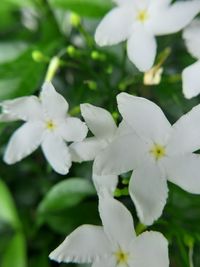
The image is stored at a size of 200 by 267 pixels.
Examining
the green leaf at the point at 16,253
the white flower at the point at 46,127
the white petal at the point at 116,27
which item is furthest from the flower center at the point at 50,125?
the green leaf at the point at 16,253

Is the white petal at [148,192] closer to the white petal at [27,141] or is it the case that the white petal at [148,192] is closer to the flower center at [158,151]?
the flower center at [158,151]

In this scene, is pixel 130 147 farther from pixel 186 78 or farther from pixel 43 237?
pixel 43 237

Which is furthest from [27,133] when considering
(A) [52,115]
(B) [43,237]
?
(B) [43,237]

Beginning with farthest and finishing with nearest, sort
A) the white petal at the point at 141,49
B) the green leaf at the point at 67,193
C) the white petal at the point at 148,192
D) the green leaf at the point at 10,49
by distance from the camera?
the green leaf at the point at 10,49 → the green leaf at the point at 67,193 → the white petal at the point at 141,49 → the white petal at the point at 148,192

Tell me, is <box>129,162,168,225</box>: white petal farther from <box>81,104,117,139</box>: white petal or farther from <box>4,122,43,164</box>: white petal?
<box>4,122,43,164</box>: white petal

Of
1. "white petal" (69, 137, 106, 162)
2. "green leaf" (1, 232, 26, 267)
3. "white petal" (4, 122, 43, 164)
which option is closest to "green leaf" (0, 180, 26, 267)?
"green leaf" (1, 232, 26, 267)

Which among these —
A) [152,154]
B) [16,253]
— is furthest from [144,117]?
[16,253]
